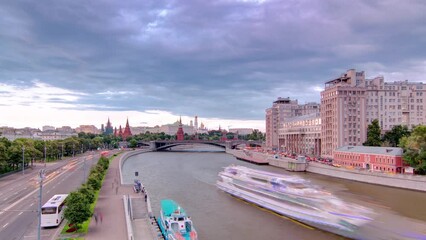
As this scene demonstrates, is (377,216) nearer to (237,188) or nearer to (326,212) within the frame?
(326,212)

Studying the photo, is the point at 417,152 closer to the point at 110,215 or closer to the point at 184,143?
the point at 110,215

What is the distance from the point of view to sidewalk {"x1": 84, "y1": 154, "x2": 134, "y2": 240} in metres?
28.5

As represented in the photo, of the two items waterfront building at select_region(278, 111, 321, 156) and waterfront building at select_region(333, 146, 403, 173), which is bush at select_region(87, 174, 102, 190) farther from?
waterfront building at select_region(278, 111, 321, 156)

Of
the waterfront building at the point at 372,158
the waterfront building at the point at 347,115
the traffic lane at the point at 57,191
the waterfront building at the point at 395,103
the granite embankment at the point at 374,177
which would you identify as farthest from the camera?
the waterfront building at the point at 395,103

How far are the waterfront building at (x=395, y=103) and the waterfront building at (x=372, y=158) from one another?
2685cm

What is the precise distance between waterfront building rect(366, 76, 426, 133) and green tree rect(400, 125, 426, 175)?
43.9 metres

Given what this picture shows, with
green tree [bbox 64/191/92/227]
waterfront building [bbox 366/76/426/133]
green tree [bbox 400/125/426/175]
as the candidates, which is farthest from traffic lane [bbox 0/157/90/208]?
waterfront building [bbox 366/76/426/133]

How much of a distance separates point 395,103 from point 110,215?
327ft

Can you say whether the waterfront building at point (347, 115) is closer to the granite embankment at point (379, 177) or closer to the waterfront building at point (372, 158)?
the waterfront building at point (372, 158)

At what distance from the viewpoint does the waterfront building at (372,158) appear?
2746 inches

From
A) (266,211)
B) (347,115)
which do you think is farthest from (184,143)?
(266,211)

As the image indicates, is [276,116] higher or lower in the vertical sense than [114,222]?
higher

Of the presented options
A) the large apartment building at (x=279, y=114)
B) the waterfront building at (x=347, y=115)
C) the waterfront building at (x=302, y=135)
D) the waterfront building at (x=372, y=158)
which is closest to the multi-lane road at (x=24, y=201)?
the waterfront building at (x=372, y=158)

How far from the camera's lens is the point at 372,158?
251 feet
